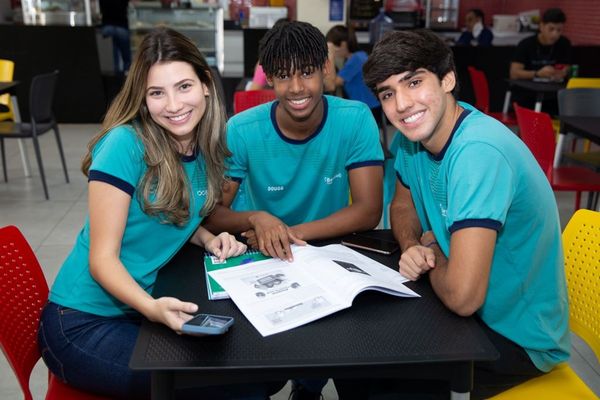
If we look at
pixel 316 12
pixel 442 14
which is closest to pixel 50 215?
pixel 316 12

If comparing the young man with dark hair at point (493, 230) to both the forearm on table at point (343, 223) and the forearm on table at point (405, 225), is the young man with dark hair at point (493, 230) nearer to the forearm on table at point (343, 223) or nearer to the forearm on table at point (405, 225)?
the forearm on table at point (405, 225)

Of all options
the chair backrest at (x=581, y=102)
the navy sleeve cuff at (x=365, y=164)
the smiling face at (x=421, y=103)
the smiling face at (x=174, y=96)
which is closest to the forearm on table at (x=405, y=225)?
the navy sleeve cuff at (x=365, y=164)

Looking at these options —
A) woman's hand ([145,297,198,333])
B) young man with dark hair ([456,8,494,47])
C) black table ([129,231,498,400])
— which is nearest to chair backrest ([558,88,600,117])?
black table ([129,231,498,400])

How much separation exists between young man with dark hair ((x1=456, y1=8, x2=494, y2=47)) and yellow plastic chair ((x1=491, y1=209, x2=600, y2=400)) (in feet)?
22.6

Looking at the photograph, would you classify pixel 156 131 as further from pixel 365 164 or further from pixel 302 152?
pixel 365 164

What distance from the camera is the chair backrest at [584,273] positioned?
1.60 metres

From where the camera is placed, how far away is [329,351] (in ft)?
3.72

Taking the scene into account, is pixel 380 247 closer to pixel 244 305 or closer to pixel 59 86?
pixel 244 305

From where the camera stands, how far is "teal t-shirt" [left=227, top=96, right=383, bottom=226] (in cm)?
203

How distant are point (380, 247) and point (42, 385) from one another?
1479 mm

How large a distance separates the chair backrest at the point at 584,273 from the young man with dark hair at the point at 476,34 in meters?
6.87

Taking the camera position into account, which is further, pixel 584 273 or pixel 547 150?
pixel 547 150

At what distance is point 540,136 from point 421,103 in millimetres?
2088

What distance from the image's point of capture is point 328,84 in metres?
4.54
